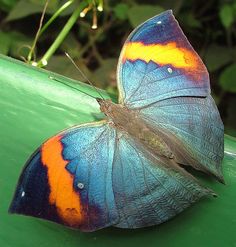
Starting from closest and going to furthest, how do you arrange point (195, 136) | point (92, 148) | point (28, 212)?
→ point (28, 212), point (92, 148), point (195, 136)

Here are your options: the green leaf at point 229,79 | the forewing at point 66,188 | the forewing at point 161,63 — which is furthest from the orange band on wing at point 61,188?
the green leaf at point 229,79

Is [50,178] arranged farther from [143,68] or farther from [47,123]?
[143,68]

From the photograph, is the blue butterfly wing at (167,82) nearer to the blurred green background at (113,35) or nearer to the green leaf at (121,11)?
the blurred green background at (113,35)

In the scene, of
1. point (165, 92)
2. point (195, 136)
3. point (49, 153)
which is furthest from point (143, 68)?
point (49, 153)

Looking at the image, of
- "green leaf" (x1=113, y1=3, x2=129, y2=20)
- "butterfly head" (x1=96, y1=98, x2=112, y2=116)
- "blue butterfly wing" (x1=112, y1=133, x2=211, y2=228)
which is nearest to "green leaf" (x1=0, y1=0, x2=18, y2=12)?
"green leaf" (x1=113, y1=3, x2=129, y2=20)

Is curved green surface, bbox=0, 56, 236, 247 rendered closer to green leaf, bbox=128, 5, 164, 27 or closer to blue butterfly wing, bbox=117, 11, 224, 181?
blue butterfly wing, bbox=117, 11, 224, 181

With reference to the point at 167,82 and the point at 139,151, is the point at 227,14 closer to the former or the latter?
the point at 167,82

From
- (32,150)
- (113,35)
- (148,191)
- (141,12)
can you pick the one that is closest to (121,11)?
(141,12)

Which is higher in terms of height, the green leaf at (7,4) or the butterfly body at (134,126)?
the butterfly body at (134,126)
